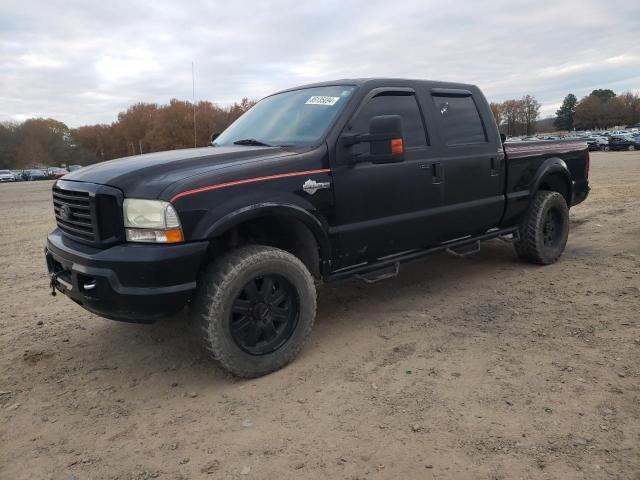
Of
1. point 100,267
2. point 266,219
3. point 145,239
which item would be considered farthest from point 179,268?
point 266,219

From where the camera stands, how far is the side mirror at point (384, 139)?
3496 millimetres

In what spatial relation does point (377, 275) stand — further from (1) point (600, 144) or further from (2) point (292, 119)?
(1) point (600, 144)

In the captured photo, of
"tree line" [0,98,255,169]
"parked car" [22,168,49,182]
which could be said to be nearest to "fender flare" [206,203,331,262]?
"parked car" [22,168,49,182]

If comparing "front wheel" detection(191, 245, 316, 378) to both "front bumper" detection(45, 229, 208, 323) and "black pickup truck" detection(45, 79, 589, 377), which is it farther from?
A: "front bumper" detection(45, 229, 208, 323)

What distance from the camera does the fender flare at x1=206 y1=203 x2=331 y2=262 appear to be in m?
3.14

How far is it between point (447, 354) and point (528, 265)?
2.79m

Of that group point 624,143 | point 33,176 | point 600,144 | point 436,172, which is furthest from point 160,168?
point 33,176

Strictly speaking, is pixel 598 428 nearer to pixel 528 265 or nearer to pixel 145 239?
pixel 145 239

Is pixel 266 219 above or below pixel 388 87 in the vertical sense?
below

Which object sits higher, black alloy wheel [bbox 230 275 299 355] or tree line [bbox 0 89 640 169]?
tree line [bbox 0 89 640 169]

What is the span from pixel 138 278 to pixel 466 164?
122 inches

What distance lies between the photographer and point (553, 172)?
588 centimetres

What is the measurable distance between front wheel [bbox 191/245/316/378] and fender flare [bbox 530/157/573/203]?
3.29 meters

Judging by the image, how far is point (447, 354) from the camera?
3586mm
